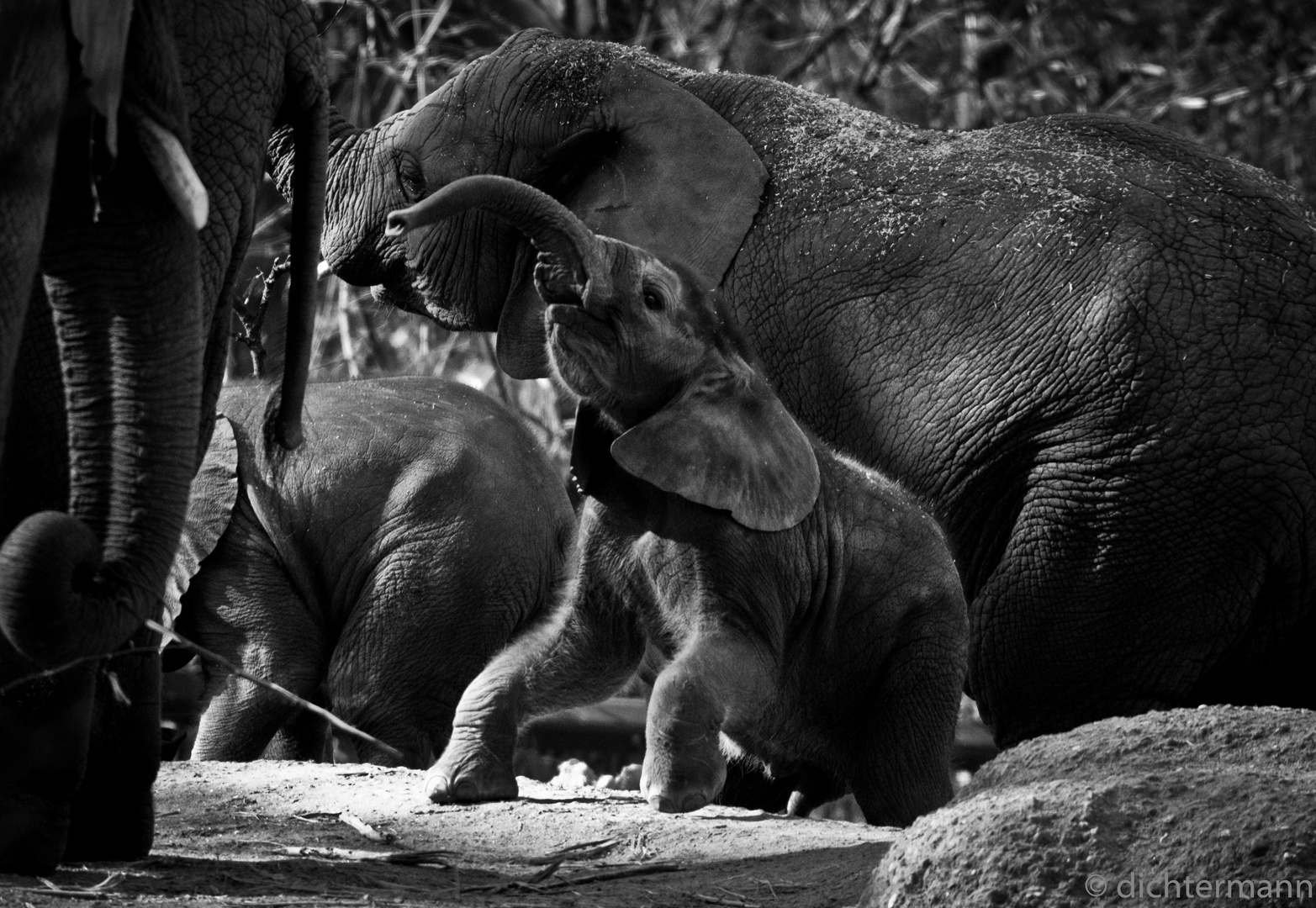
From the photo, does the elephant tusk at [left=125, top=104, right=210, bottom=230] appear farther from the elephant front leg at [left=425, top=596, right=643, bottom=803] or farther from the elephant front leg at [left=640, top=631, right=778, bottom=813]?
the elephant front leg at [left=425, top=596, right=643, bottom=803]

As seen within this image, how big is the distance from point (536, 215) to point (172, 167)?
1.25 meters

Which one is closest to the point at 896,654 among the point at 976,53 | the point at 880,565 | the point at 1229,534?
the point at 880,565

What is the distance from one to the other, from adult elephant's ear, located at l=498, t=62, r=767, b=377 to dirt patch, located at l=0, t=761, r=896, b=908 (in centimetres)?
152

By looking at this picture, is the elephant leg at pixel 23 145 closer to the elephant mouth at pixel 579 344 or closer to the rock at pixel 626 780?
the elephant mouth at pixel 579 344

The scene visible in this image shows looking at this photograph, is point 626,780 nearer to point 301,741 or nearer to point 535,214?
point 301,741

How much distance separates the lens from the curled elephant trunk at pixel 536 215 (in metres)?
4.29

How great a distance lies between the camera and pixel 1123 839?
2.96 metres

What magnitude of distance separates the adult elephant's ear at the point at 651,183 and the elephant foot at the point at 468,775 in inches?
57.4

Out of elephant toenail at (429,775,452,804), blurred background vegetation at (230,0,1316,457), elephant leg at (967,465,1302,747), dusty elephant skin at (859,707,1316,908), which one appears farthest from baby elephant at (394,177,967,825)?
blurred background vegetation at (230,0,1316,457)

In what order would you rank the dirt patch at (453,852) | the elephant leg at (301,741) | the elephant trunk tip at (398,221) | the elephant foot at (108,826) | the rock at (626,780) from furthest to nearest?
the elephant leg at (301,741) → the rock at (626,780) → the elephant trunk tip at (398,221) → the elephant foot at (108,826) → the dirt patch at (453,852)

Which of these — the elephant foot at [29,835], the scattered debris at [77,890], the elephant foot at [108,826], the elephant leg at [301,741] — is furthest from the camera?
the elephant leg at [301,741]

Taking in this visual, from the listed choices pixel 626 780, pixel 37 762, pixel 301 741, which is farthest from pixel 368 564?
pixel 37 762

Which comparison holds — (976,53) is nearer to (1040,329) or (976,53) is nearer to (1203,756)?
(1040,329)

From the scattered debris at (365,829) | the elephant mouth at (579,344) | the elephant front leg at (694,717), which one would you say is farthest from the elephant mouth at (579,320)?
the scattered debris at (365,829)
